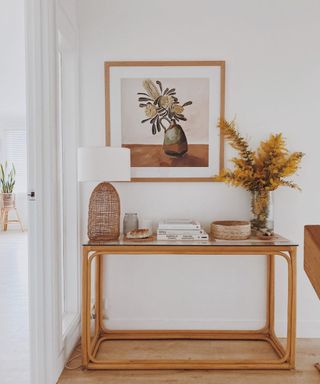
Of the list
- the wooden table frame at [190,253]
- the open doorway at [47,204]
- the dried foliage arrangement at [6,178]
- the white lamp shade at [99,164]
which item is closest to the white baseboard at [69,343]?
the open doorway at [47,204]

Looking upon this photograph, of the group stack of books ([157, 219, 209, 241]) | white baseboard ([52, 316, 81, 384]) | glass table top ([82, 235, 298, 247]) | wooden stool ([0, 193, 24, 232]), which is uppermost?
stack of books ([157, 219, 209, 241])

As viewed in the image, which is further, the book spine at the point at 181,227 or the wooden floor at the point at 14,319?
the book spine at the point at 181,227

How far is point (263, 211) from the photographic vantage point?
2572 mm

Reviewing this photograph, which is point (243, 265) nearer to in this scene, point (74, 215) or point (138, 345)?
point (138, 345)

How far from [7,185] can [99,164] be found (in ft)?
19.4

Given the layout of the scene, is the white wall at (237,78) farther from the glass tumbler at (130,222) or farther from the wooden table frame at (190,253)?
the wooden table frame at (190,253)

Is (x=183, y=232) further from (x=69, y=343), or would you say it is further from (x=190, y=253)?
(x=69, y=343)

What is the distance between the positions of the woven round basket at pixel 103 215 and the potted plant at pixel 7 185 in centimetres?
555

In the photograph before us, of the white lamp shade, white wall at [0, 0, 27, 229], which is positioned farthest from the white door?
white wall at [0, 0, 27, 229]

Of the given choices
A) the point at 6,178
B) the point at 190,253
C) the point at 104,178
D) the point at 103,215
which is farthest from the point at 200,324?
the point at 6,178

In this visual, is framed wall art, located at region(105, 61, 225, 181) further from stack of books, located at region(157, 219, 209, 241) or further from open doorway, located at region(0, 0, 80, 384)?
stack of books, located at region(157, 219, 209, 241)

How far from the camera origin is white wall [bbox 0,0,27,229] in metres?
3.53

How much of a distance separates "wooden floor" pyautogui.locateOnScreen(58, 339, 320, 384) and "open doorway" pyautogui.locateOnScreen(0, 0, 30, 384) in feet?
1.33

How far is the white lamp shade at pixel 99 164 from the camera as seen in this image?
90.1 inches
